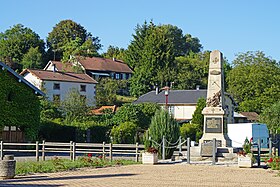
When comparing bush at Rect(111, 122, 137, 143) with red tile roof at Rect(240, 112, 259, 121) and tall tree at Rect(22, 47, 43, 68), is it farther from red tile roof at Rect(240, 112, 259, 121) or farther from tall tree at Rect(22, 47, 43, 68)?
tall tree at Rect(22, 47, 43, 68)

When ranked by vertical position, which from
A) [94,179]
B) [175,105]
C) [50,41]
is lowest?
[94,179]

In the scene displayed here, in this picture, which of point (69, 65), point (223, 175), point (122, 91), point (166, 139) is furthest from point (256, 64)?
point (223, 175)

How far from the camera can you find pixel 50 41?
4215 inches

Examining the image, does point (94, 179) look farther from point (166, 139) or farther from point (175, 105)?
point (175, 105)

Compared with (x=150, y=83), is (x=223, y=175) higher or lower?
lower

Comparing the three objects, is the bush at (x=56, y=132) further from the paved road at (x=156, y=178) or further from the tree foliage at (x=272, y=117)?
the paved road at (x=156, y=178)

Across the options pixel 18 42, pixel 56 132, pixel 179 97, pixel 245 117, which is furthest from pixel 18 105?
pixel 18 42

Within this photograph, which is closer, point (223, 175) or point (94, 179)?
point (94, 179)

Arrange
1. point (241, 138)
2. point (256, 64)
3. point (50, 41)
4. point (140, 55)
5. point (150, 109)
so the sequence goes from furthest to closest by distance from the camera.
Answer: point (50, 41)
point (140, 55)
point (256, 64)
point (150, 109)
point (241, 138)

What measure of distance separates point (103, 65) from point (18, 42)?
16.0 m

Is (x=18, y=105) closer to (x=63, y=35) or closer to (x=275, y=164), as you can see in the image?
(x=275, y=164)

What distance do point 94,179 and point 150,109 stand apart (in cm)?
4081

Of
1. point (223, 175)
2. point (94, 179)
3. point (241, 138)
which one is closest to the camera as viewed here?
point (94, 179)

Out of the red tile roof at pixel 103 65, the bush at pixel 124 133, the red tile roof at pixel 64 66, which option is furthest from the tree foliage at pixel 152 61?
the bush at pixel 124 133
